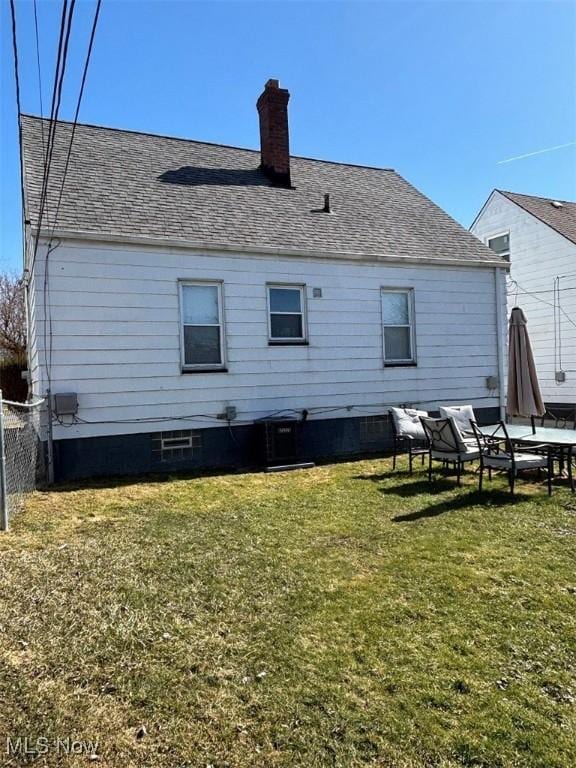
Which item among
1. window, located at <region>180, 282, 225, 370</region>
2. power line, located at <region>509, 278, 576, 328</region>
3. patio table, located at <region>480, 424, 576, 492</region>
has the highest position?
power line, located at <region>509, 278, 576, 328</region>

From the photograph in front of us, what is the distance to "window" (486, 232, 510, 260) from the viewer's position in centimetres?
1789

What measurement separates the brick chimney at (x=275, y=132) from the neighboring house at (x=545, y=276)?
30.6 ft

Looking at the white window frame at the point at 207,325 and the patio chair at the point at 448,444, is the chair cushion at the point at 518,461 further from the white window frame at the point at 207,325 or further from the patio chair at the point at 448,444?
the white window frame at the point at 207,325

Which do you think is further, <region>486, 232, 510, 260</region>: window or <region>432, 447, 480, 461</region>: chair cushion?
<region>486, 232, 510, 260</region>: window

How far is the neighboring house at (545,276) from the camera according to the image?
15.8 meters

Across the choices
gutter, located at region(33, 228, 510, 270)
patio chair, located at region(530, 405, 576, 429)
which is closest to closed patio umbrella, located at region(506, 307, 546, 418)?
patio chair, located at region(530, 405, 576, 429)

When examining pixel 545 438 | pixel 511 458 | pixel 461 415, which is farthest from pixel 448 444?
pixel 461 415

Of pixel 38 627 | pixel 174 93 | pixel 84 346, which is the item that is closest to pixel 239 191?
pixel 174 93

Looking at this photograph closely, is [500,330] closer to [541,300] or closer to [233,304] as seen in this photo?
[541,300]

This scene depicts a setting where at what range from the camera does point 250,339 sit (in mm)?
9352

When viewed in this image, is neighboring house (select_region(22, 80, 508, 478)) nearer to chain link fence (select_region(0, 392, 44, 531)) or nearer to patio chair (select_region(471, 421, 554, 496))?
chain link fence (select_region(0, 392, 44, 531))

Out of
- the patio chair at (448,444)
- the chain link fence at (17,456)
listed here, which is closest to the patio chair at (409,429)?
the patio chair at (448,444)

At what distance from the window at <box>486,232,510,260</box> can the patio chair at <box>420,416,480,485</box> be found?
1278cm

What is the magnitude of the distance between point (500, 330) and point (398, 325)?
2686 millimetres
